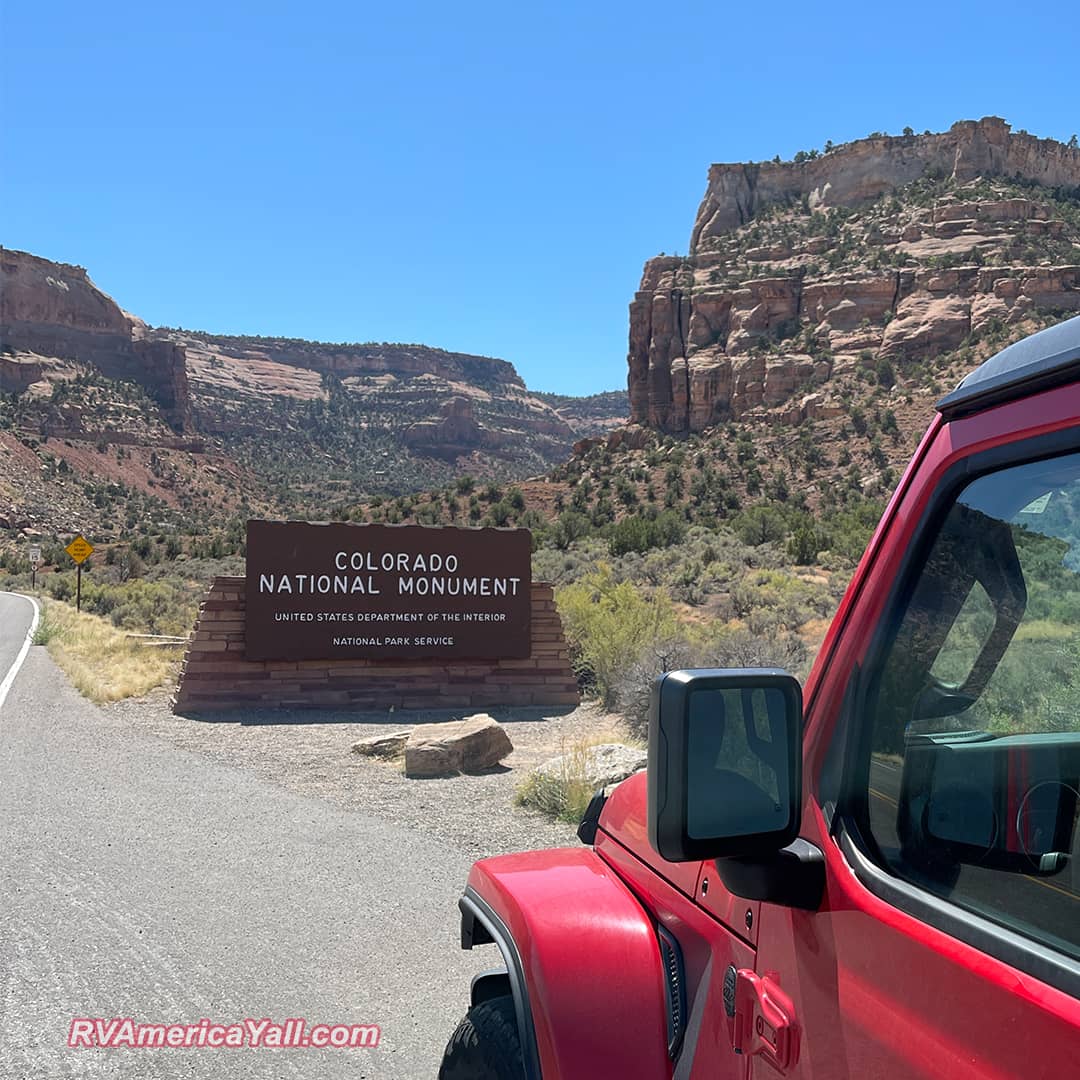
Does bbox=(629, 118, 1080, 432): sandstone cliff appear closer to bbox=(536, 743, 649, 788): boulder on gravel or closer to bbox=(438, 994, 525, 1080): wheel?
bbox=(536, 743, 649, 788): boulder on gravel

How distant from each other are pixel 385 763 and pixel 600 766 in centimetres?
265

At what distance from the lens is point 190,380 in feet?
404

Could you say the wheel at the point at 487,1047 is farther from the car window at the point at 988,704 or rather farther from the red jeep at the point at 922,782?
the car window at the point at 988,704

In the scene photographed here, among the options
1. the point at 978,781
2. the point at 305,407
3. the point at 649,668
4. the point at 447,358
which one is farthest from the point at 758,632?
the point at 447,358

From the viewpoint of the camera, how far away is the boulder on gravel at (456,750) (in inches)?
364

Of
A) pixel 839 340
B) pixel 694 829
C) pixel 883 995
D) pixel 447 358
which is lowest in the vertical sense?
pixel 883 995

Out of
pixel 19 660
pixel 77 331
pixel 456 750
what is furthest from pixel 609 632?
pixel 77 331

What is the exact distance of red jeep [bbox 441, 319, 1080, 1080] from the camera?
4.54 ft

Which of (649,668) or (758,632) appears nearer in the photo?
(649,668)

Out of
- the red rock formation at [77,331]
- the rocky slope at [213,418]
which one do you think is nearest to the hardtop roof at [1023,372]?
the rocky slope at [213,418]

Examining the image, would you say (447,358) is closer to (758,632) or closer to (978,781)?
(758,632)

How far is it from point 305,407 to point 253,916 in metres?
122

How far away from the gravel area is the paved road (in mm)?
362

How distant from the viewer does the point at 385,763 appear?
9836 mm
